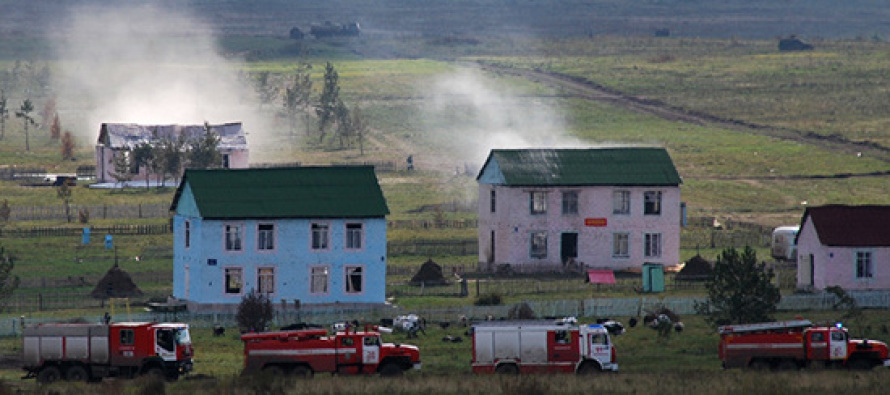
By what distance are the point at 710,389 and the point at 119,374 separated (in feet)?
55.6

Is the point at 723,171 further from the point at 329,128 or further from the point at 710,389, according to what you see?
the point at 710,389

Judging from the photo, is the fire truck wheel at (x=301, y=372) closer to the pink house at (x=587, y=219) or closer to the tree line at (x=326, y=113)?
the pink house at (x=587, y=219)

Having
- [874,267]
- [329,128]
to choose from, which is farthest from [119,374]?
[329,128]

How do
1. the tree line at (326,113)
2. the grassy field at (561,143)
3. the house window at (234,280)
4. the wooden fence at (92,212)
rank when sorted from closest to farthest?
the grassy field at (561,143) < the house window at (234,280) < the wooden fence at (92,212) < the tree line at (326,113)

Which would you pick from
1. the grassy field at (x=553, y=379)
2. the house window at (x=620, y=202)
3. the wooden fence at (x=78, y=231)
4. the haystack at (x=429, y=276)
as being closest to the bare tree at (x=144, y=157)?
the wooden fence at (x=78, y=231)

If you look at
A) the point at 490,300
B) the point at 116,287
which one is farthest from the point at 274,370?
the point at 116,287

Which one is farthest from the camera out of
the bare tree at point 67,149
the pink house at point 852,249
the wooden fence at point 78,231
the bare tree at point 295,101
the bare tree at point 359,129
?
the bare tree at point 295,101

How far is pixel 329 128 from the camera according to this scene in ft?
571

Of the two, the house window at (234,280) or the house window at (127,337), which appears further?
the house window at (234,280)

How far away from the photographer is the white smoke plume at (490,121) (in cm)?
14712

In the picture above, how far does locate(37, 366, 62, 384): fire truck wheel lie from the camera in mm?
50906

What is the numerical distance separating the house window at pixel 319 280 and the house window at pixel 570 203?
17546mm

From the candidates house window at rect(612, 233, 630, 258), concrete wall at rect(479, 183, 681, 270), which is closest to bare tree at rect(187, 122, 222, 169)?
concrete wall at rect(479, 183, 681, 270)

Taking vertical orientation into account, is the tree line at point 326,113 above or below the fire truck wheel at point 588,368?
above
